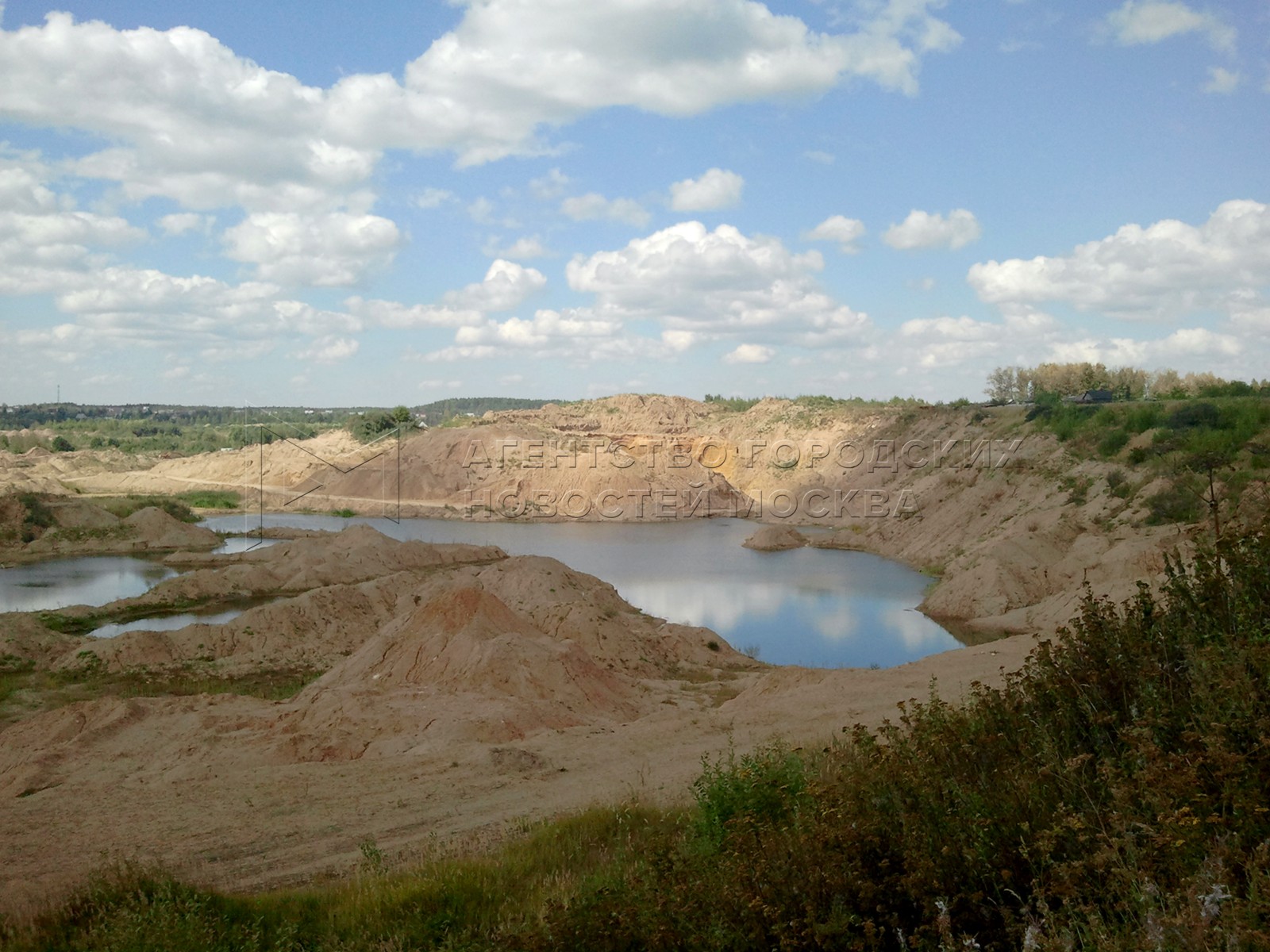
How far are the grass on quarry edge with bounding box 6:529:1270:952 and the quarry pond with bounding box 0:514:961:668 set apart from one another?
19.3 metres

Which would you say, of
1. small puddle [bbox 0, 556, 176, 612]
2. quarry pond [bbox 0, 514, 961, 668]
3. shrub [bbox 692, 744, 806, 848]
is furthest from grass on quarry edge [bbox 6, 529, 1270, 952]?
small puddle [bbox 0, 556, 176, 612]

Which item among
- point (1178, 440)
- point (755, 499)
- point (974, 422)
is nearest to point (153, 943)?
point (1178, 440)

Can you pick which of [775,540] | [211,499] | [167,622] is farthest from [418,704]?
[211,499]

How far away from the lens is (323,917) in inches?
219

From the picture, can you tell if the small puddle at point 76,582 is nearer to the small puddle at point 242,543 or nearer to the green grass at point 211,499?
the small puddle at point 242,543

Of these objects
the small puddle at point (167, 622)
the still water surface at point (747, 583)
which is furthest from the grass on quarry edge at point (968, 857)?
the small puddle at point (167, 622)

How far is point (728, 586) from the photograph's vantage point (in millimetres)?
37156

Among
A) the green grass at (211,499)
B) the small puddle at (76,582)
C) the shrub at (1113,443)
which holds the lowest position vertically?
the small puddle at (76,582)

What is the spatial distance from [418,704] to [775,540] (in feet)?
115

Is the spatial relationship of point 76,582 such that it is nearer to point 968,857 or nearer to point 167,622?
point 167,622

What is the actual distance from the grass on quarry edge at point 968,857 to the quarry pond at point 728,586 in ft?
63.2

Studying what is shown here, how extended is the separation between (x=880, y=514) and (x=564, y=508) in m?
25.4

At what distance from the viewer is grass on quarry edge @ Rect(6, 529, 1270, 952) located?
312cm

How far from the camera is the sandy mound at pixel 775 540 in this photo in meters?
48.4
